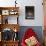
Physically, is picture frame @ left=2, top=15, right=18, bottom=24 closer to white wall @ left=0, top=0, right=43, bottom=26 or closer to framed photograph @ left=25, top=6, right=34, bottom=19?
white wall @ left=0, top=0, right=43, bottom=26

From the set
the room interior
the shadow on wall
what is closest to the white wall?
the room interior

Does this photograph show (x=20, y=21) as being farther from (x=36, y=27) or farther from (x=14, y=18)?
(x=36, y=27)

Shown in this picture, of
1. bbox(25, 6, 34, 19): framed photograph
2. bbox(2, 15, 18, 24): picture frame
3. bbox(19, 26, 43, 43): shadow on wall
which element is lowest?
bbox(19, 26, 43, 43): shadow on wall

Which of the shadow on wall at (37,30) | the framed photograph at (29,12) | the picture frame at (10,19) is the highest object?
the framed photograph at (29,12)

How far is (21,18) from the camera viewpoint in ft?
18.9

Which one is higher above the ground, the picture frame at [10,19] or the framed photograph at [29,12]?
the framed photograph at [29,12]

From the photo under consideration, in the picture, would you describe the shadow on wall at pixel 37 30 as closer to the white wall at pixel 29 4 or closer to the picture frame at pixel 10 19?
the white wall at pixel 29 4

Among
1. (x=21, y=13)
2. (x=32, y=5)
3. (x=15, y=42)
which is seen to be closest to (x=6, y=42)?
(x=15, y=42)

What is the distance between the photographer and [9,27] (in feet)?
18.9

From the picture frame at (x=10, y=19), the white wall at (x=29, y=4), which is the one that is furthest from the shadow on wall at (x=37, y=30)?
the picture frame at (x=10, y=19)

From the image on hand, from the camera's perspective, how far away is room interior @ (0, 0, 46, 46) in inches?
223

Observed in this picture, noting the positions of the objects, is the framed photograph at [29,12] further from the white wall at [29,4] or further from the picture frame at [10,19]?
the picture frame at [10,19]

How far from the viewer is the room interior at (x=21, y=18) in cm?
568

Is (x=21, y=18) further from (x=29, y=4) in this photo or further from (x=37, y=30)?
(x=37, y=30)
